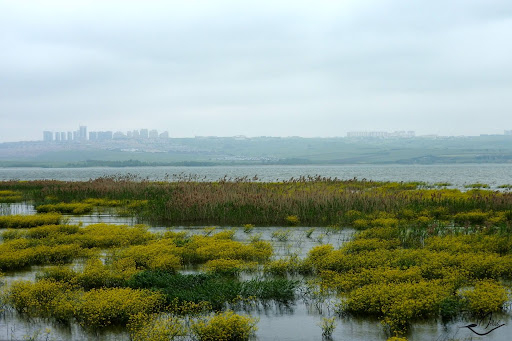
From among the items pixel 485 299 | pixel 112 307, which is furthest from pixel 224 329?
pixel 485 299

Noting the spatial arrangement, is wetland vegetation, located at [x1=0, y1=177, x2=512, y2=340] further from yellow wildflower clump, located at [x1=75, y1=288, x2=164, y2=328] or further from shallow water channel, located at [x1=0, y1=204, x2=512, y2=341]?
shallow water channel, located at [x1=0, y1=204, x2=512, y2=341]

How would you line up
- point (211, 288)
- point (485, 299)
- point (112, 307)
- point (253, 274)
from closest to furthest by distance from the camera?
1. point (112, 307)
2. point (485, 299)
3. point (211, 288)
4. point (253, 274)

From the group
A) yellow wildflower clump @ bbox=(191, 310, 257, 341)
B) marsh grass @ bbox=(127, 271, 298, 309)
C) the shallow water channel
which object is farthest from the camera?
marsh grass @ bbox=(127, 271, 298, 309)

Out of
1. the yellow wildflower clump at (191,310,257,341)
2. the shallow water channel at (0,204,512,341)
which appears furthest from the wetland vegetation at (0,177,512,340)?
the shallow water channel at (0,204,512,341)

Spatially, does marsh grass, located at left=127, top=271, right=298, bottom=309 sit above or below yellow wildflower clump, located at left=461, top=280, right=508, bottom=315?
below

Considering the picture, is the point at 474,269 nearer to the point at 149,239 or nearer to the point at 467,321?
the point at 467,321

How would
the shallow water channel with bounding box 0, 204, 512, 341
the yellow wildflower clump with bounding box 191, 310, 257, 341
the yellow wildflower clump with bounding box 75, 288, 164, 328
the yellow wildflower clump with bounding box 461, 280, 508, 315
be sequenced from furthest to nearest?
the yellow wildflower clump with bounding box 461, 280, 508, 315 < the yellow wildflower clump with bounding box 75, 288, 164, 328 < the shallow water channel with bounding box 0, 204, 512, 341 < the yellow wildflower clump with bounding box 191, 310, 257, 341

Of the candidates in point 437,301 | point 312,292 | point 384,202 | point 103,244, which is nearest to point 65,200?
point 103,244

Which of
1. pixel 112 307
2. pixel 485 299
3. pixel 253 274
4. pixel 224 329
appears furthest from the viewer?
pixel 253 274

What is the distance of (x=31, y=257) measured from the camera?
16.4 metres

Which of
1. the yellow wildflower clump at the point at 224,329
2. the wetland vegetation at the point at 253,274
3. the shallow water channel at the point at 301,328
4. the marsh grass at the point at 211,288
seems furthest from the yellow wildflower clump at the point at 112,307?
the yellow wildflower clump at the point at 224,329

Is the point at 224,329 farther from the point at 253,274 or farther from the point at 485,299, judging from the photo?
the point at 485,299

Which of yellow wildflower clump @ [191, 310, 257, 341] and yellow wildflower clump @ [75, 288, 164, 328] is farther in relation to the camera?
yellow wildflower clump @ [75, 288, 164, 328]

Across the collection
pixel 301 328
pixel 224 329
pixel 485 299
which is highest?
pixel 485 299
